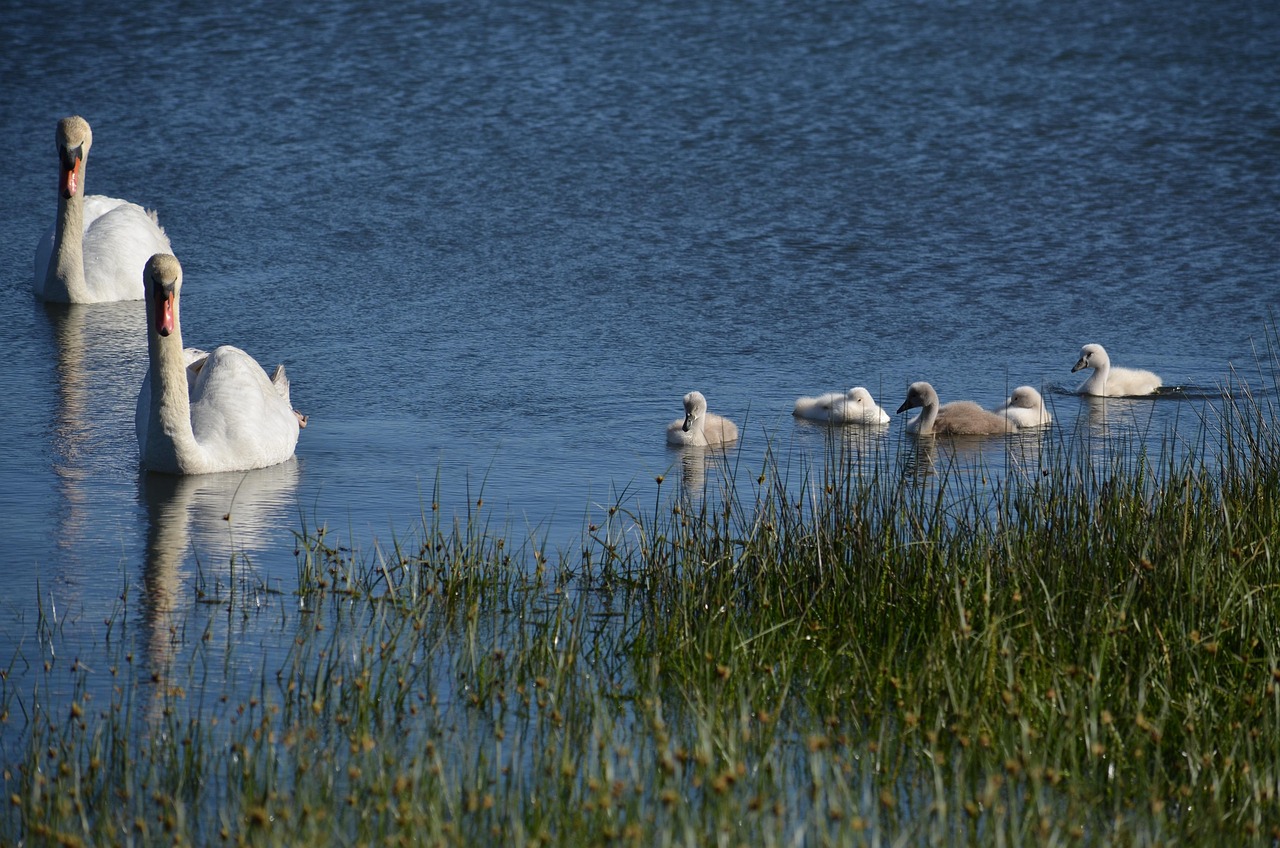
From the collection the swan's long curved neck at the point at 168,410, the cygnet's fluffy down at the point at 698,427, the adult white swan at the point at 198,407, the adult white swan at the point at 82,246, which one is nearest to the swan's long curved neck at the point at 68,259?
the adult white swan at the point at 82,246

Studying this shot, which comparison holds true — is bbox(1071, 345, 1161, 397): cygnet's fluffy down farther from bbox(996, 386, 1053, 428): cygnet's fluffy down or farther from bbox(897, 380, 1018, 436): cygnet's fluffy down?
bbox(897, 380, 1018, 436): cygnet's fluffy down


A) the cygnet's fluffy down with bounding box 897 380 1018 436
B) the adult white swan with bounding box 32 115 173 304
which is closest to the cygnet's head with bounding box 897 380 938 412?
the cygnet's fluffy down with bounding box 897 380 1018 436

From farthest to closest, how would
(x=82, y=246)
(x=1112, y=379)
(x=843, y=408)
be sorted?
(x=82, y=246) → (x=1112, y=379) → (x=843, y=408)

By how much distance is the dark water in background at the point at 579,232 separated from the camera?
9227 mm

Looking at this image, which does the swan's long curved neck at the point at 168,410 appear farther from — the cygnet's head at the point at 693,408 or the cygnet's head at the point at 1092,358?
the cygnet's head at the point at 1092,358

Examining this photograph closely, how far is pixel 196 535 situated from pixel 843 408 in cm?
338

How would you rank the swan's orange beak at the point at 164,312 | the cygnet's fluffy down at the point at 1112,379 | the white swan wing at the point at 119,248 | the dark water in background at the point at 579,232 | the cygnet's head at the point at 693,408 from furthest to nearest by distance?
the white swan wing at the point at 119,248, the cygnet's fluffy down at the point at 1112,379, the cygnet's head at the point at 693,408, the dark water in background at the point at 579,232, the swan's orange beak at the point at 164,312

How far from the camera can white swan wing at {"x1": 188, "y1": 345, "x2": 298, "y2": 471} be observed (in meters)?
9.30

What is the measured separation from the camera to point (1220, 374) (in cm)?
1133

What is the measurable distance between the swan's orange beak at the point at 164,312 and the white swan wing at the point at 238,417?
23.7 inches

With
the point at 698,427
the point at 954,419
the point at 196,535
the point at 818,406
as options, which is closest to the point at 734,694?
the point at 196,535

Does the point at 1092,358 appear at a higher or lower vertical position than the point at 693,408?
higher

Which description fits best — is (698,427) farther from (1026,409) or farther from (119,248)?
(119,248)

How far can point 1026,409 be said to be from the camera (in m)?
10.3
